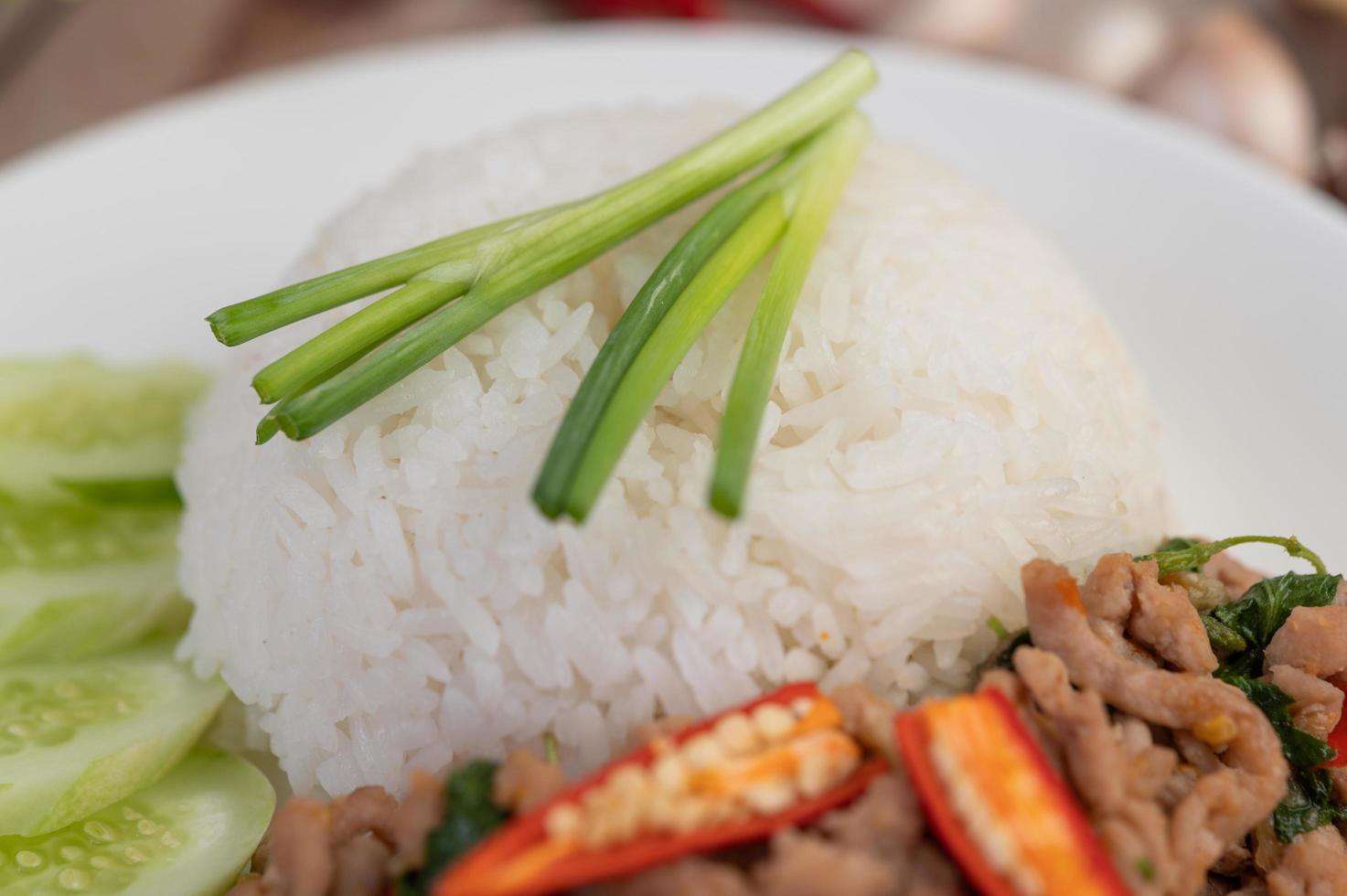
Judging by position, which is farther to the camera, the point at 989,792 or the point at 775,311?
the point at 775,311

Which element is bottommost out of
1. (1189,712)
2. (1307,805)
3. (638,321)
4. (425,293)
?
(1307,805)

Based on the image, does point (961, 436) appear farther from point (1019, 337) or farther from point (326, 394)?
point (326, 394)

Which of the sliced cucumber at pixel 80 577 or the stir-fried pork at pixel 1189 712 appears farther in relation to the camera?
the sliced cucumber at pixel 80 577

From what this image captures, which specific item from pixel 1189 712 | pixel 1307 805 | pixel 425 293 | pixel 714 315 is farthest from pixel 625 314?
pixel 1307 805

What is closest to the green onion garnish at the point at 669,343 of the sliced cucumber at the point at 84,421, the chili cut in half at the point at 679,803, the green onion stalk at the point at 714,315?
the green onion stalk at the point at 714,315

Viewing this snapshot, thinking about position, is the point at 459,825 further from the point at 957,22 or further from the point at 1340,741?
the point at 957,22

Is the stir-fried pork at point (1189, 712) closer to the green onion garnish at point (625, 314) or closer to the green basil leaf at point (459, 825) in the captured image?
the green onion garnish at point (625, 314)

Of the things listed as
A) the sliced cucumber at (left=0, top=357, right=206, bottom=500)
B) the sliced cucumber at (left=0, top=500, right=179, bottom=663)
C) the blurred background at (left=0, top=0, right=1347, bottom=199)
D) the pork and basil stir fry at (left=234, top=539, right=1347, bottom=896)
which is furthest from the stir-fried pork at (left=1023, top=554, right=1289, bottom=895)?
the blurred background at (left=0, top=0, right=1347, bottom=199)
